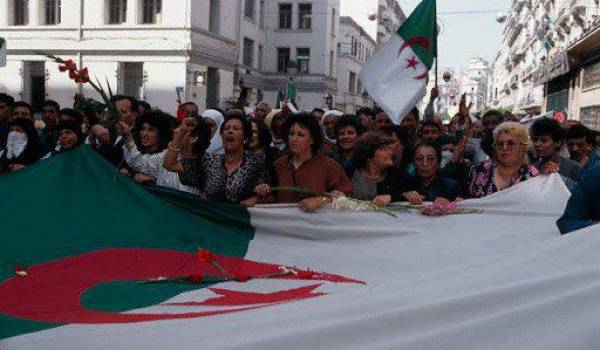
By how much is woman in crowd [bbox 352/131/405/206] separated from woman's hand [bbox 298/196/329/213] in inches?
21.6

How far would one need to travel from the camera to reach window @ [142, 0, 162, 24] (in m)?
29.5

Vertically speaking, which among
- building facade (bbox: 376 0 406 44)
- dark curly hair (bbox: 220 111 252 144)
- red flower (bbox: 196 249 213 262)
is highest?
building facade (bbox: 376 0 406 44)

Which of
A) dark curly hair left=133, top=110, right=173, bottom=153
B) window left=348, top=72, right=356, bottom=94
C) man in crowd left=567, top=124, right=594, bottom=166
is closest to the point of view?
dark curly hair left=133, top=110, right=173, bottom=153

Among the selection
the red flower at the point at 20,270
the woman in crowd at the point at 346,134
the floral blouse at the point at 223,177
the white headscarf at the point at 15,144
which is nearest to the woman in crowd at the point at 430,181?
the woman in crowd at the point at 346,134

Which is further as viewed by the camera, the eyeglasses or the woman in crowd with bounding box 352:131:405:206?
the eyeglasses

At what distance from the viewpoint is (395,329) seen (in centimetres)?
225

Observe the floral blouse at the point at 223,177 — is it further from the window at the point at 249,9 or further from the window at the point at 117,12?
the window at the point at 249,9

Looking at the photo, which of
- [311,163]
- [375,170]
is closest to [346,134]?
[375,170]

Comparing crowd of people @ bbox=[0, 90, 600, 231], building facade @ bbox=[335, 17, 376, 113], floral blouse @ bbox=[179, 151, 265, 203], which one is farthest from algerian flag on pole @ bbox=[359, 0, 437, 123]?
building facade @ bbox=[335, 17, 376, 113]

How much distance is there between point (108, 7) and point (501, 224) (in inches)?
1112

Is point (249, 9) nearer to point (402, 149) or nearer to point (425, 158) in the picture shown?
point (402, 149)

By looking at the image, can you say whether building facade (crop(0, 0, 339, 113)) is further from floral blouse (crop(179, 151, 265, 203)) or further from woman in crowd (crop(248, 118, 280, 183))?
floral blouse (crop(179, 151, 265, 203))

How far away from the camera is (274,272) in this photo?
12.6 ft

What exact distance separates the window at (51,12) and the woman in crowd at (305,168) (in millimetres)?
28092
